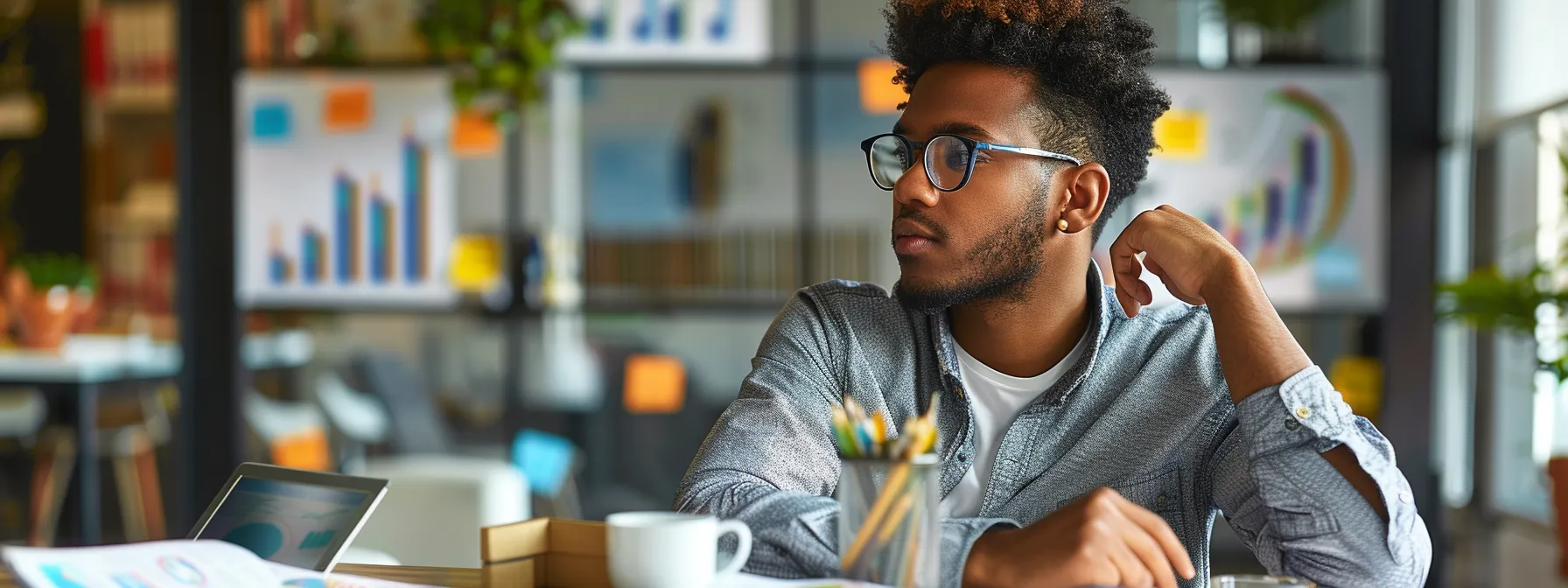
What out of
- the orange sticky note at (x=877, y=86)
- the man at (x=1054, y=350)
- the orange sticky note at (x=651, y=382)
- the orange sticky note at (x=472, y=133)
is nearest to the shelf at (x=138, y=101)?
the orange sticky note at (x=472, y=133)

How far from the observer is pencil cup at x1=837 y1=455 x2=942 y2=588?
907 mm

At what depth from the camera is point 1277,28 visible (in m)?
3.44

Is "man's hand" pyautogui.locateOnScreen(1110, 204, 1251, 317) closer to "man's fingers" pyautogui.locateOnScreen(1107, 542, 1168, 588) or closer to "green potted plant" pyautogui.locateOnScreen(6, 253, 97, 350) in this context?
"man's fingers" pyautogui.locateOnScreen(1107, 542, 1168, 588)

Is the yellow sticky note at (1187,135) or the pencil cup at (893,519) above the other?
the yellow sticky note at (1187,135)

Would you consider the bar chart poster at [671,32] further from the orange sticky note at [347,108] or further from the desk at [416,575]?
the desk at [416,575]

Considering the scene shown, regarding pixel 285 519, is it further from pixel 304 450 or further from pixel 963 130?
pixel 304 450

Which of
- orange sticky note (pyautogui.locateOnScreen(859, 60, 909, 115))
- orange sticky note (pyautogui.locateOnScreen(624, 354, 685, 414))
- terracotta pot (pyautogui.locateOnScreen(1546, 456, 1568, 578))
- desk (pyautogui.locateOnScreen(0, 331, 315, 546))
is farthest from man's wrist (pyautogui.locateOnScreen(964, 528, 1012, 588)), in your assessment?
desk (pyautogui.locateOnScreen(0, 331, 315, 546))

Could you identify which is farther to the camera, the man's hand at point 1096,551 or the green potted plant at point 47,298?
the green potted plant at point 47,298

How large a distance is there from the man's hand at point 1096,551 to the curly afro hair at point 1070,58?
574 mm

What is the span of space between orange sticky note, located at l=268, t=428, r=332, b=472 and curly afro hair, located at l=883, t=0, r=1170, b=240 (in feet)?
8.92

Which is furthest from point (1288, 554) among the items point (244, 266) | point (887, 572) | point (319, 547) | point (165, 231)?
point (165, 231)

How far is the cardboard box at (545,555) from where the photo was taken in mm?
1021

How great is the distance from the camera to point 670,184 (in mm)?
3801

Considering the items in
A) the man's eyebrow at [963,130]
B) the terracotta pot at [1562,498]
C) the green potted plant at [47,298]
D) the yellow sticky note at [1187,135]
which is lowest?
the terracotta pot at [1562,498]
